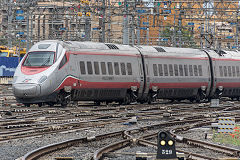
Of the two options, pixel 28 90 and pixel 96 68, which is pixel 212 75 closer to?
pixel 96 68

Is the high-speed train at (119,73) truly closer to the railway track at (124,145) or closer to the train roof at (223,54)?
the train roof at (223,54)

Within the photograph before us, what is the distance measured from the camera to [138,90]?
3039cm

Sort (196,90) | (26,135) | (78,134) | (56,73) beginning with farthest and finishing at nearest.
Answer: (196,90)
(56,73)
(78,134)
(26,135)

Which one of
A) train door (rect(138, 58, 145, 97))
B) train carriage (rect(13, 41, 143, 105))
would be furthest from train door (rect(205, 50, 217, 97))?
train carriage (rect(13, 41, 143, 105))

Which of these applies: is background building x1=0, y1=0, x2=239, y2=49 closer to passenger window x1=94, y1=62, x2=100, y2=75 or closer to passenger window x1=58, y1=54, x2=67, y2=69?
passenger window x1=94, y1=62, x2=100, y2=75

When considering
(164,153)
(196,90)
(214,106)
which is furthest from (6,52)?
(164,153)

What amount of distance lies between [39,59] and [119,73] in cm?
474

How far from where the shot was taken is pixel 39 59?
25.9 metres

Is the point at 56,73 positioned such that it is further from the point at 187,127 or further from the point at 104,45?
the point at 187,127

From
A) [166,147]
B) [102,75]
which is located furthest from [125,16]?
[166,147]

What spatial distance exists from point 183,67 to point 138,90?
4.07 metres

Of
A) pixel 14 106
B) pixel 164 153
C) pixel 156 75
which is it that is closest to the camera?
pixel 164 153

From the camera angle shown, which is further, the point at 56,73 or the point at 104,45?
the point at 104,45

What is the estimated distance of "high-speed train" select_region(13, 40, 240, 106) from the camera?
82.8ft
